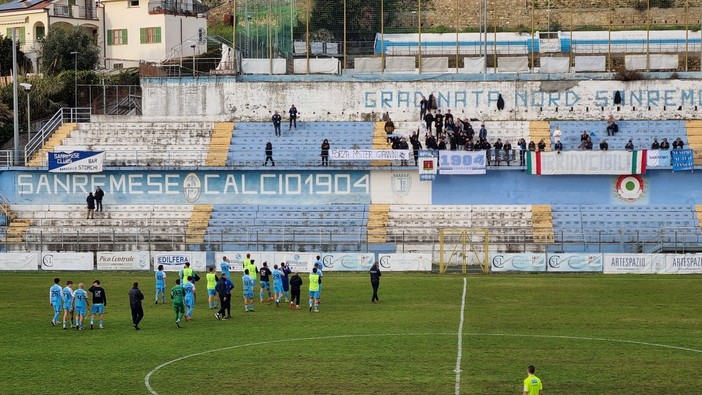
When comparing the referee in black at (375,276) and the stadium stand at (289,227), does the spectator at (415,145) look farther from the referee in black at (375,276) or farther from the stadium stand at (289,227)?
the referee in black at (375,276)

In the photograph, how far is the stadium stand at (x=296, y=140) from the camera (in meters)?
67.9

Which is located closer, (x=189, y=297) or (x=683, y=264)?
(x=189, y=297)

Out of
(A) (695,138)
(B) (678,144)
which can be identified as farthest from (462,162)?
(A) (695,138)

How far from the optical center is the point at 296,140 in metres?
69.6

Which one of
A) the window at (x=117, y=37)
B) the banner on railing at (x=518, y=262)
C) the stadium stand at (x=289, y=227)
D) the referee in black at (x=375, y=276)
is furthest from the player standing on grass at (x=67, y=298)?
the window at (x=117, y=37)

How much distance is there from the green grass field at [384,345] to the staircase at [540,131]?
2088 centimetres

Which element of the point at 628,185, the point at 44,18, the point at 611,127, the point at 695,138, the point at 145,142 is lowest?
the point at 628,185

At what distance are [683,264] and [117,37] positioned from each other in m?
58.0

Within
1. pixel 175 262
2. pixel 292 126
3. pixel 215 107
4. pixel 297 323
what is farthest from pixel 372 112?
pixel 297 323

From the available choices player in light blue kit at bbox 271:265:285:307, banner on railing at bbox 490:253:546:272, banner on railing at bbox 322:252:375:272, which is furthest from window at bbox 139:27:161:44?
player in light blue kit at bbox 271:265:285:307

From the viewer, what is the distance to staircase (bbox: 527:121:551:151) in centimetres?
6831

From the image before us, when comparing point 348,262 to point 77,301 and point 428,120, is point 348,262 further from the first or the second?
point 77,301

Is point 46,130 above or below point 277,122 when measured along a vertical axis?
below

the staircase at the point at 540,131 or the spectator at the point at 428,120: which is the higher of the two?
the spectator at the point at 428,120
